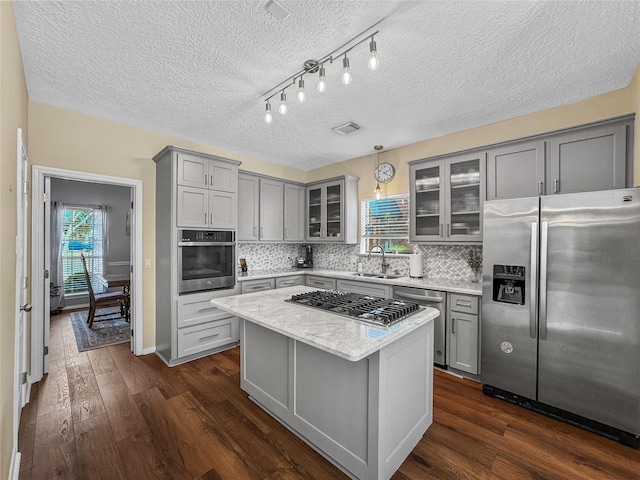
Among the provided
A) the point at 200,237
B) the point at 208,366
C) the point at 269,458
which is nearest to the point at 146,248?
the point at 200,237

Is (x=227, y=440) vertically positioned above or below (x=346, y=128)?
below

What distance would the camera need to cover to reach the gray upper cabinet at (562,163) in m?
2.44

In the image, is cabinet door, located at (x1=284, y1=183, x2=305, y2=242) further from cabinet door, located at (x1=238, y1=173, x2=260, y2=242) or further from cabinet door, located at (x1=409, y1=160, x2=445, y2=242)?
cabinet door, located at (x1=409, y1=160, x2=445, y2=242)

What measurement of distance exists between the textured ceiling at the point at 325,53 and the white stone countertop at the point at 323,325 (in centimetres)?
187

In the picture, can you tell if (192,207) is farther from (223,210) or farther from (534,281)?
(534,281)

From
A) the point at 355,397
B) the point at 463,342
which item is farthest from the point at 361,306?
the point at 463,342

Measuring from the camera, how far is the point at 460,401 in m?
2.52

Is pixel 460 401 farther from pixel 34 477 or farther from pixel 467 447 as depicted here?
pixel 34 477

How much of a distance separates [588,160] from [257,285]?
3903 mm

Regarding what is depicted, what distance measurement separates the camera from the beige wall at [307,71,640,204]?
8.21ft

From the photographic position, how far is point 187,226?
10.8 ft

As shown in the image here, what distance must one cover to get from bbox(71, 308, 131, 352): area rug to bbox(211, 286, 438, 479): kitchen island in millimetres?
2854

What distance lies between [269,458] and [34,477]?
1.39m

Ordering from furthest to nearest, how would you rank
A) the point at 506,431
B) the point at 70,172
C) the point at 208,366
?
the point at 208,366, the point at 70,172, the point at 506,431
